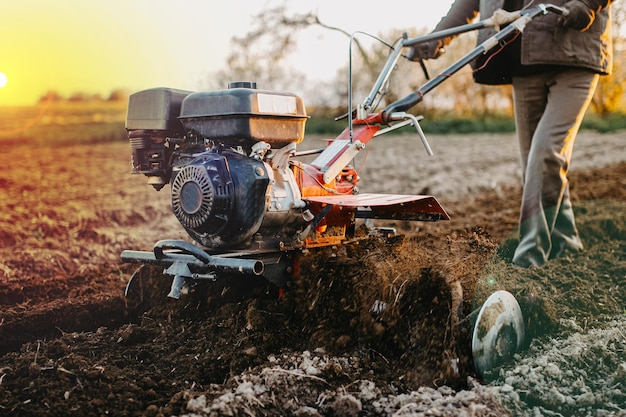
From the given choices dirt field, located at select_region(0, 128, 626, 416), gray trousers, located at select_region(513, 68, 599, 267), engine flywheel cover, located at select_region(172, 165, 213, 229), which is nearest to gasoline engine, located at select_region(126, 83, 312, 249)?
engine flywheel cover, located at select_region(172, 165, 213, 229)

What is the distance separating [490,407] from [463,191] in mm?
6134

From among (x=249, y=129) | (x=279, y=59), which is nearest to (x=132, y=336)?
(x=249, y=129)

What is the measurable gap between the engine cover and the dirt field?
16.3 inches

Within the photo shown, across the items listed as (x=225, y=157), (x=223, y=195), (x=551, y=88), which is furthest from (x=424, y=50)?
(x=223, y=195)

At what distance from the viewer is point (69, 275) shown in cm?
449

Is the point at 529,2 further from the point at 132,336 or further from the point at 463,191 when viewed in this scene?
the point at 463,191

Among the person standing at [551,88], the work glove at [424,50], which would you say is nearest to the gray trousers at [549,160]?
the person standing at [551,88]

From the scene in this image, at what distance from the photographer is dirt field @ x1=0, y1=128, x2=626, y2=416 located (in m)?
2.56

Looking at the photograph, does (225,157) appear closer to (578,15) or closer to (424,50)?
(424,50)

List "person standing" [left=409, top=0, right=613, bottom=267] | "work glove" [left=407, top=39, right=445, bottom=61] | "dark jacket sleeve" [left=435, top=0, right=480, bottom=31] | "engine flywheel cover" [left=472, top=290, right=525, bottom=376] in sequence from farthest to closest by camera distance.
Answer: "dark jacket sleeve" [left=435, top=0, right=480, bottom=31], "work glove" [left=407, top=39, right=445, bottom=61], "person standing" [left=409, top=0, right=613, bottom=267], "engine flywheel cover" [left=472, top=290, right=525, bottom=376]

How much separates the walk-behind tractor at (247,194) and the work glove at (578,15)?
3.72 feet

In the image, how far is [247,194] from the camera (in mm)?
3006

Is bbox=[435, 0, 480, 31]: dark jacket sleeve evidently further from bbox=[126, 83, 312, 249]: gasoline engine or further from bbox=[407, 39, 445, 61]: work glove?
bbox=[126, 83, 312, 249]: gasoline engine

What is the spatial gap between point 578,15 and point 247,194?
2.16 m
